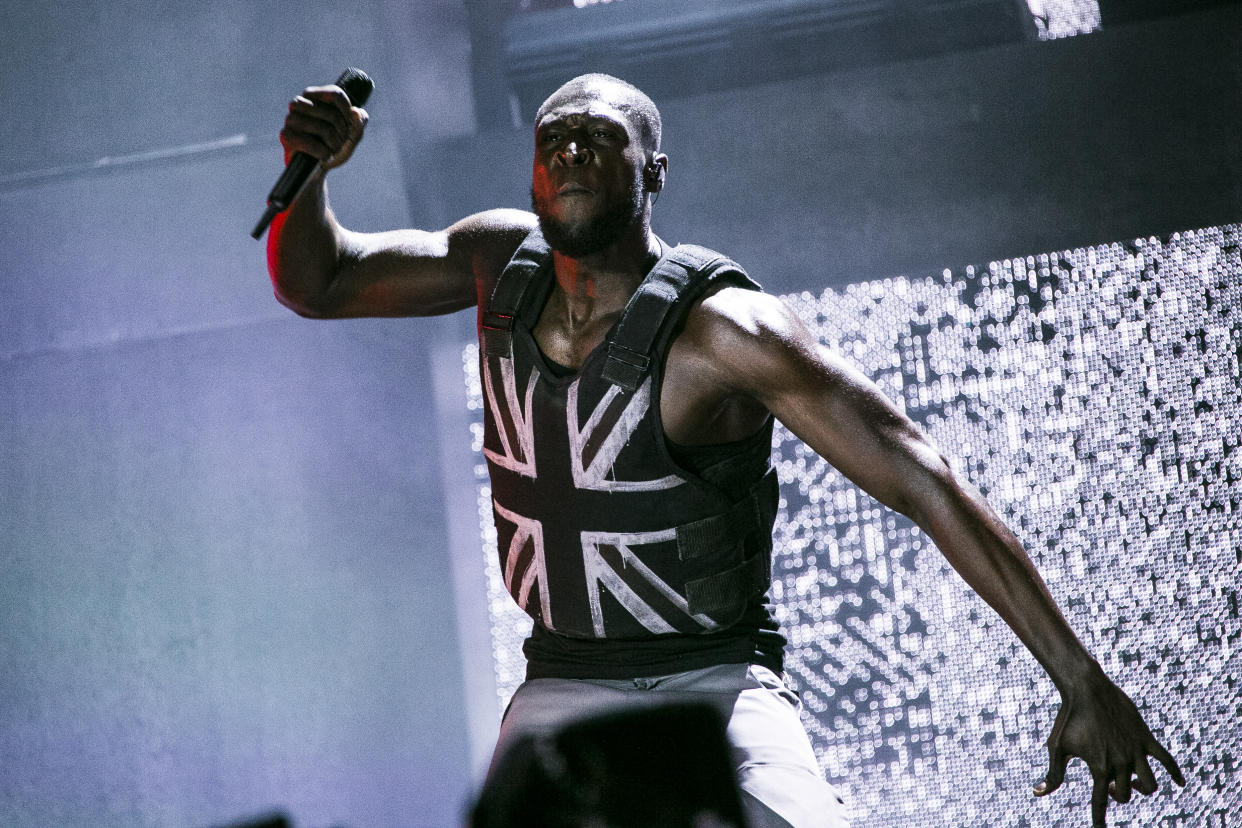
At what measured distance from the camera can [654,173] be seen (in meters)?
1.71

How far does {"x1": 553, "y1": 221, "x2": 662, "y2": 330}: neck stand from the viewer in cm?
162

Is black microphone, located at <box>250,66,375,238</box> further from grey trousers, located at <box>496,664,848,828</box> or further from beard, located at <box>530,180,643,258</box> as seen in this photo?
grey trousers, located at <box>496,664,848,828</box>

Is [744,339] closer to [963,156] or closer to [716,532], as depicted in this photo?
[716,532]

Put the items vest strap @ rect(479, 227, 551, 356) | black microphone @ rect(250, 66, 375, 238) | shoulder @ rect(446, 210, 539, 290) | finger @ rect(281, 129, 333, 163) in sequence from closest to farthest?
1. black microphone @ rect(250, 66, 375, 238)
2. finger @ rect(281, 129, 333, 163)
3. vest strap @ rect(479, 227, 551, 356)
4. shoulder @ rect(446, 210, 539, 290)

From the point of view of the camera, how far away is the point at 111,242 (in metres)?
2.58

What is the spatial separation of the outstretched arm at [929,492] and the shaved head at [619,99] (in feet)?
0.97

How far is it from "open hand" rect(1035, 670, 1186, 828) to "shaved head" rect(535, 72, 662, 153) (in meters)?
0.93

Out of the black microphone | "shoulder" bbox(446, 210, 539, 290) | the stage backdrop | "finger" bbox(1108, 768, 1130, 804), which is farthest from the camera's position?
the stage backdrop

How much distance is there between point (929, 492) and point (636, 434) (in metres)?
0.39

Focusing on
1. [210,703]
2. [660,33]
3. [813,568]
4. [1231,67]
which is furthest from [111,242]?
[1231,67]

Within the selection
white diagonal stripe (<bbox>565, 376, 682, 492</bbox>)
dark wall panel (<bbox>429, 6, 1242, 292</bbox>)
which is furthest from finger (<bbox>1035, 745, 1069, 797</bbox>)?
dark wall panel (<bbox>429, 6, 1242, 292</bbox>)

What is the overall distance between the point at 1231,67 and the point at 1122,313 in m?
0.54

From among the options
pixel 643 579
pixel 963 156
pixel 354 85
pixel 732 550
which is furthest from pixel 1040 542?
pixel 354 85

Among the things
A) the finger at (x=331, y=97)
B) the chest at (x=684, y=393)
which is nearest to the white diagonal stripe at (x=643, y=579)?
the chest at (x=684, y=393)
